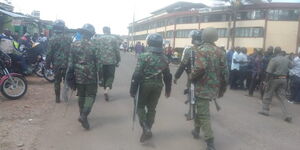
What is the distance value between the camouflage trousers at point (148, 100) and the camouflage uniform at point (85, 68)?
112 centimetres

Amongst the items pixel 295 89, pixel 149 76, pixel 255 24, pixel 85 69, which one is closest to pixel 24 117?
pixel 85 69

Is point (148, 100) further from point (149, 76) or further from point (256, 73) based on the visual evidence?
point (256, 73)

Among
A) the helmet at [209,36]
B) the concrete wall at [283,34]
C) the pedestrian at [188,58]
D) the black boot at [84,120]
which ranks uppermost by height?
the concrete wall at [283,34]

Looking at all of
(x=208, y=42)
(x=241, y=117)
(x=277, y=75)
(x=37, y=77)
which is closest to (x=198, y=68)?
(x=208, y=42)

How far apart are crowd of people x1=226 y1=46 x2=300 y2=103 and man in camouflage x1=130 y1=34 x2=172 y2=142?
7026 millimetres

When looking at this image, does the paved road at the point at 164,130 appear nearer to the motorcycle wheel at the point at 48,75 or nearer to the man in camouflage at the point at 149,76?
the man in camouflage at the point at 149,76

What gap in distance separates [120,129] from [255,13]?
4134 cm

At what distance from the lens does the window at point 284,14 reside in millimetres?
41312

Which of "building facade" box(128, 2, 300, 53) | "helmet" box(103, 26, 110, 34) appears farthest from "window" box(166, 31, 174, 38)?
"helmet" box(103, 26, 110, 34)

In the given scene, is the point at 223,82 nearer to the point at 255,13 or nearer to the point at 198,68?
the point at 198,68

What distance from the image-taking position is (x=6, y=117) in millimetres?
6914

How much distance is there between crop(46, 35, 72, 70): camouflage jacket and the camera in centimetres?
848

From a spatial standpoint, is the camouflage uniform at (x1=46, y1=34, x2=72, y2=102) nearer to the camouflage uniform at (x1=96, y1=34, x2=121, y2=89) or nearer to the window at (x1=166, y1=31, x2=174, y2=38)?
the camouflage uniform at (x1=96, y1=34, x2=121, y2=89)

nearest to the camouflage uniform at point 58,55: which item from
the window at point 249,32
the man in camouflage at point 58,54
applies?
the man in camouflage at point 58,54
